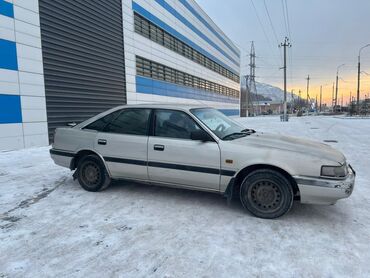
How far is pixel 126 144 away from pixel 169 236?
1778 millimetres

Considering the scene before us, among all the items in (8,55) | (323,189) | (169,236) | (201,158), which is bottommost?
(169,236)

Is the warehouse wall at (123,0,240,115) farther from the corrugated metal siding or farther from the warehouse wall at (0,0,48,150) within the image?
the warehouse wall at (0,0,48,150)

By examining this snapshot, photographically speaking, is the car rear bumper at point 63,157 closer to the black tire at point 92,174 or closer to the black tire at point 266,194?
the black tire at point 92,174

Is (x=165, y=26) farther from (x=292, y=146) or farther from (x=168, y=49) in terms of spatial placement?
(x=292, y=146)

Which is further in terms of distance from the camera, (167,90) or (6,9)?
(167,90)

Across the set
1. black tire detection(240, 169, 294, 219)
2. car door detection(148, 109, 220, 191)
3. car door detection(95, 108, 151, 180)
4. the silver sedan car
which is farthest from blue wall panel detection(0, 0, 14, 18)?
black tire detection(240, 169, 294, 219)

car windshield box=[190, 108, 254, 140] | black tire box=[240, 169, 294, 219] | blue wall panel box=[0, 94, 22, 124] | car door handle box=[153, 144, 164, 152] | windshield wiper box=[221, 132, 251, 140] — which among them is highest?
blue wall panel box=[0, 94, 22, 124]

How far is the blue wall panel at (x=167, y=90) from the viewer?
62.2 feet

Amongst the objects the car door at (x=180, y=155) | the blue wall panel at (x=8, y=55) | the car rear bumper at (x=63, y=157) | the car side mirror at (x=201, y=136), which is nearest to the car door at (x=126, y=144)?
the car door at (x=180, y=155)

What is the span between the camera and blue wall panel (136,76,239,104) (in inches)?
746

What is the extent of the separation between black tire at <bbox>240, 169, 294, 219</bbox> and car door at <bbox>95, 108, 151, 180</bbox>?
161 centimetres

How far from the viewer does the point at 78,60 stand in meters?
12.5

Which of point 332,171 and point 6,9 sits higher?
point 6,9

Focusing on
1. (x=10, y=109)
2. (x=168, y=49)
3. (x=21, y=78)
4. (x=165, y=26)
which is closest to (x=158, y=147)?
(x=10, y=109)
